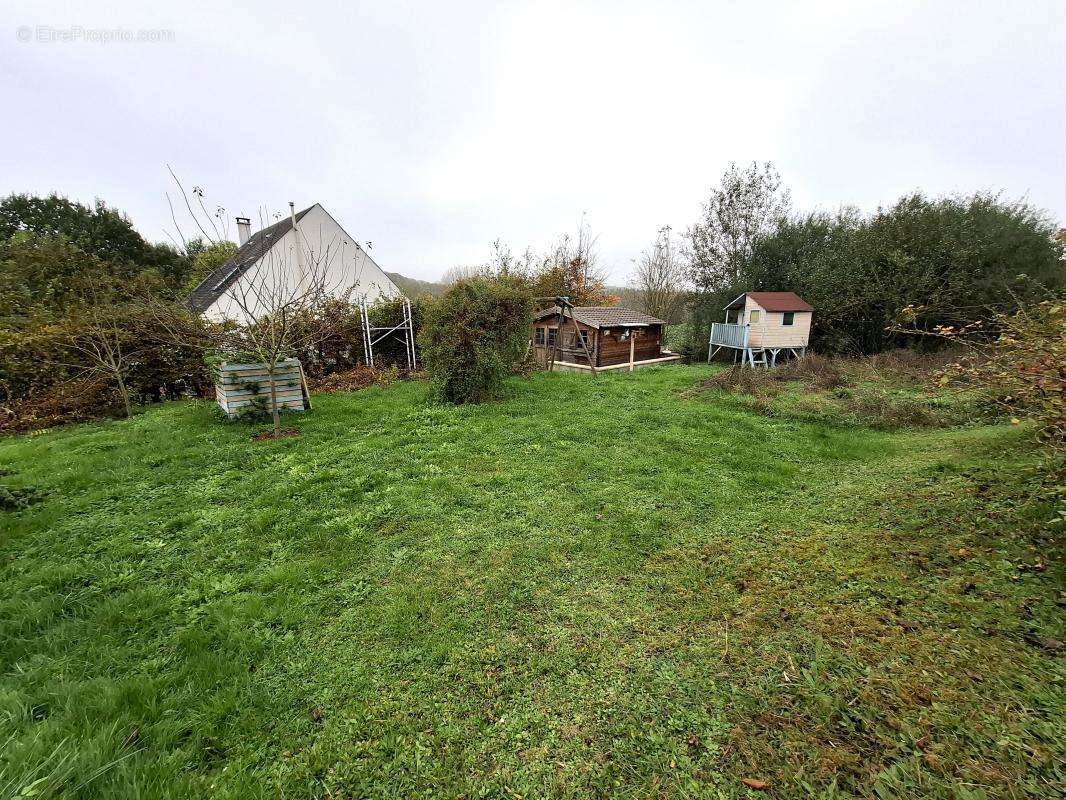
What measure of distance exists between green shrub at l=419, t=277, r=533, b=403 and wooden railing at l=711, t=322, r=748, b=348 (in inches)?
412

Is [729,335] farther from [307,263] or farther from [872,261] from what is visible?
[307,263]

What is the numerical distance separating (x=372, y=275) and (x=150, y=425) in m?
12.2

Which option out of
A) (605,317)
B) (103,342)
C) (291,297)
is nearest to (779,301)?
(605,317)

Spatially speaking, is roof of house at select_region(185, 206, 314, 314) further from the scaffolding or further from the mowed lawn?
the mowed lawn

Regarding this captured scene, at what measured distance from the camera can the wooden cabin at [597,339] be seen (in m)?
14.4

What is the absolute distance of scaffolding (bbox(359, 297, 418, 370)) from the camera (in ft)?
40.4

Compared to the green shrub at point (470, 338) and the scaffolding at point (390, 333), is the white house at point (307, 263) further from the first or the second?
the green shrub at point (470, 338)

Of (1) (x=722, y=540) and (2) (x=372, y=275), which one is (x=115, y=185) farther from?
(1) (x=722, y=540)

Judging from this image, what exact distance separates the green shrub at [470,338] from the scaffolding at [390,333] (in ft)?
13.9

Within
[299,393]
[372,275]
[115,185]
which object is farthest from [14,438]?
Answer: [372,275]

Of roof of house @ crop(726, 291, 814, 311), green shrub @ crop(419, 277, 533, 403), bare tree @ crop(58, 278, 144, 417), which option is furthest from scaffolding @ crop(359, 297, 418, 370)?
roof of house @ crop(726, 291, 814, 311)

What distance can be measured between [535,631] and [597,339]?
494 inches

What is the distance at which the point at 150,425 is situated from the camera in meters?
6.67

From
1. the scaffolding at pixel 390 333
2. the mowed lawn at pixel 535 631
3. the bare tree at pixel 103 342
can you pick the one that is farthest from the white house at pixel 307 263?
the mowed lawn at pixel 535 631
